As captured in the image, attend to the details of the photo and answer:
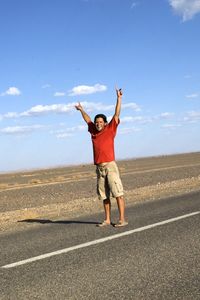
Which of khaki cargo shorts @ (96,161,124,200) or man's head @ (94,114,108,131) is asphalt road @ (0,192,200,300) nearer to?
khaki cargo shorts @ (96,161,124,200)

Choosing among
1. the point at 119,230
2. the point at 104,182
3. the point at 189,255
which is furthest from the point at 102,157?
the point at 189,255

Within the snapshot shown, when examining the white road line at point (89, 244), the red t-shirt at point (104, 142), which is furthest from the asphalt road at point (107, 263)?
the red t-shirt at point (104, 142)

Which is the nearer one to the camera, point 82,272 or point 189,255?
point 82,272

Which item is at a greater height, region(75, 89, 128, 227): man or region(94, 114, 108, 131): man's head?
region(94, 114, 108, 131): man's head

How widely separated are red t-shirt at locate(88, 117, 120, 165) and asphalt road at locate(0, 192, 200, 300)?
1313 millimetres

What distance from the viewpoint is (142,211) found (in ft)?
40.9

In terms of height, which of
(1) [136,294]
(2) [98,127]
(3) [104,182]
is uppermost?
(2) [98,127]

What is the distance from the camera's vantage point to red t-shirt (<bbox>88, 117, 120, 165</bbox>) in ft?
31.1

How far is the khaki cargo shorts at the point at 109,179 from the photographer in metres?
9.61

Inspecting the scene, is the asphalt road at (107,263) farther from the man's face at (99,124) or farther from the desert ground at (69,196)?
the desert ground at (69,196)

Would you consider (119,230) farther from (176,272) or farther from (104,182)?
(176,272)

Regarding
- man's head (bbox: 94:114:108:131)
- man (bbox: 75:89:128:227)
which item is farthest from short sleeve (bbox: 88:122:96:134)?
man's head (bbox: 94:114:108:131)

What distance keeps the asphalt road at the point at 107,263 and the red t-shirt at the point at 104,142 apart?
4.31ft

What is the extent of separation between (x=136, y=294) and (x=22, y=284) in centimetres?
136
